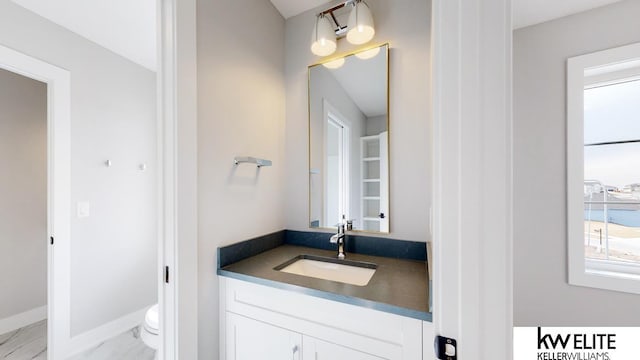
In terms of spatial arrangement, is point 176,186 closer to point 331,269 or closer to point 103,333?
point 331,269

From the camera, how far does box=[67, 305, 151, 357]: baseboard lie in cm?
179

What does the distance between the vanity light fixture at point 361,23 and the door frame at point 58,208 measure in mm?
2078

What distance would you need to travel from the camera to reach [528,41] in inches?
56.7

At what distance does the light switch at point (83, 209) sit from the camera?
1.85 m

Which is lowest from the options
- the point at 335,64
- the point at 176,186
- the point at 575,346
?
the point at 575,346

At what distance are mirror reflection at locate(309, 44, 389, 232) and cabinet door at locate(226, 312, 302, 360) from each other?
2.27 feet

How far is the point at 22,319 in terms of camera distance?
2160 mm

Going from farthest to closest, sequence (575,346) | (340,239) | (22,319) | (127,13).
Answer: (22,319)
(127,13)
(340,239)
(575,346)

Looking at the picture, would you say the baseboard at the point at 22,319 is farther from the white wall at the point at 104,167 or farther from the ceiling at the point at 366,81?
the ceiling at the point at 366,81

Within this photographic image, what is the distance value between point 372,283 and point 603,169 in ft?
5.17

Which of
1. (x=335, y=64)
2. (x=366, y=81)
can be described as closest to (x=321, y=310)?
(x=366, y=81)

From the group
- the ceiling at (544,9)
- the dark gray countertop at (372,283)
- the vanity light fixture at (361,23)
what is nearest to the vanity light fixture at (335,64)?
the vanity light fixture at (361,23)

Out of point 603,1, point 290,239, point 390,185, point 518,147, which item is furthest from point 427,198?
point 603,1

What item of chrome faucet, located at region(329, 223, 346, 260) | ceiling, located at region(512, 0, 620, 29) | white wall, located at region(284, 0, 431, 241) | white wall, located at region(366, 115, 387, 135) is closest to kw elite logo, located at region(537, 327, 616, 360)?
white wall, located at region(284, 0, 431, 241)
